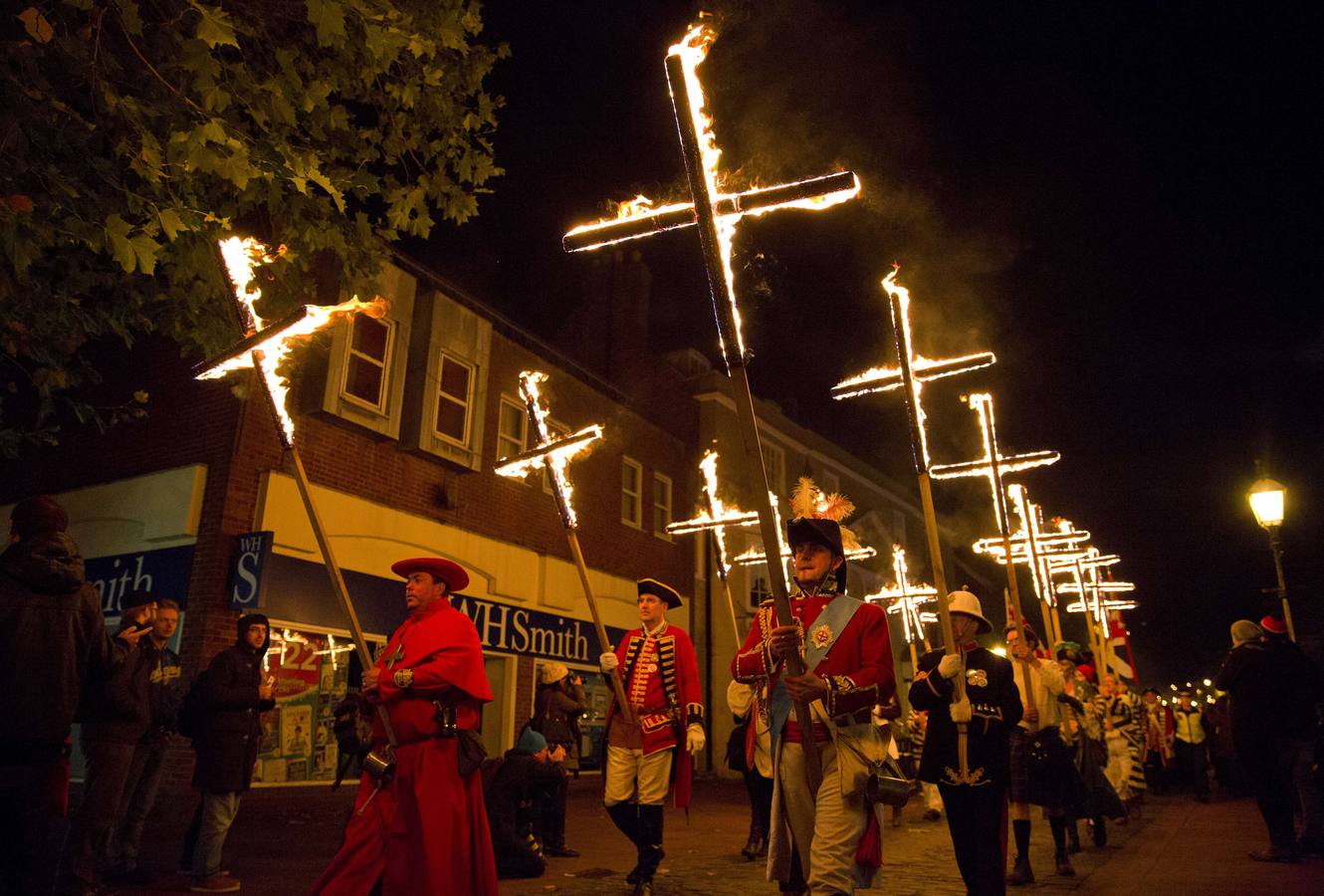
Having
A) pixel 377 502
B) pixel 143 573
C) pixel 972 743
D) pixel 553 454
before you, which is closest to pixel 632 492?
pixel 377 502

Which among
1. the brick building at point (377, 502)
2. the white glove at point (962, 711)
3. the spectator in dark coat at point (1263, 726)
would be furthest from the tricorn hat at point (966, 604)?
the brick building at point (377, 502)

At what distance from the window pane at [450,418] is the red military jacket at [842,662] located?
464 inches

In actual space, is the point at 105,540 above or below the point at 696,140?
above

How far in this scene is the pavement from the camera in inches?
291

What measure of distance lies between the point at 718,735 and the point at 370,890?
18.4m

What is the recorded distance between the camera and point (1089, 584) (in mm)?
19688

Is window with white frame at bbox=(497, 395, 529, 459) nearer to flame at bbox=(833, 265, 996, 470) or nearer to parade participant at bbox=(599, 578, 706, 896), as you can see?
A: parade participant at bbox=(599, 578, 706, 896)

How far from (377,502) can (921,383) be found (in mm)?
10399

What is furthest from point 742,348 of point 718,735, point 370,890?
point 718,735

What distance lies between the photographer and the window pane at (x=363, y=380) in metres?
14.6

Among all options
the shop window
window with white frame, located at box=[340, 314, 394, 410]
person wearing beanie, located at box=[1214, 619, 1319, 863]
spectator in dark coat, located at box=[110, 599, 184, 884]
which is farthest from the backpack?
person wearing beanie, located at box=[1214, 619, 1319, 863]

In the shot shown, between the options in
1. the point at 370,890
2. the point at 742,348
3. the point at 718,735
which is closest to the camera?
the point at 742,348

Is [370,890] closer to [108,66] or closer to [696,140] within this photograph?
[696,140]

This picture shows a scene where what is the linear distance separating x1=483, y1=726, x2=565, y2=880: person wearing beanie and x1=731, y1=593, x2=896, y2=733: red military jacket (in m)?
3.30
